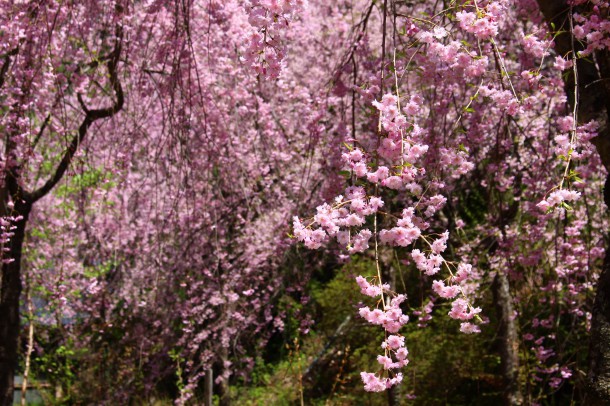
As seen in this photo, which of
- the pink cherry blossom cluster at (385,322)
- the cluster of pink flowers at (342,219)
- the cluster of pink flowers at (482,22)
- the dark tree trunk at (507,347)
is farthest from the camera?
the dark tree trunk at (507,347)

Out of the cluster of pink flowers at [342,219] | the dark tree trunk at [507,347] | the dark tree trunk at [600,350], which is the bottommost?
the dark tree trunk at [600,350]

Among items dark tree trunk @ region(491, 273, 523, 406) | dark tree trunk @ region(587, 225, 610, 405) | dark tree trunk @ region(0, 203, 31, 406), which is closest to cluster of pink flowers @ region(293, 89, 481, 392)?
dark tree trunk @ region(587, 225, 610, 405)

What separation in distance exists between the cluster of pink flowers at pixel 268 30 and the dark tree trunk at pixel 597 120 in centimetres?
99

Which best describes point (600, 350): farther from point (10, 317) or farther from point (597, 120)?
point (10, 317)

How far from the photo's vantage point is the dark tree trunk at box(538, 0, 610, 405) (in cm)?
265

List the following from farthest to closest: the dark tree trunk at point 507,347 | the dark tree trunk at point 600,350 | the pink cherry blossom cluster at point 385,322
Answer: the dark tree trunk at point 507,347 → the dark tree trunk at point 600,350 → the pink cherry blossom cluster at point 385,322

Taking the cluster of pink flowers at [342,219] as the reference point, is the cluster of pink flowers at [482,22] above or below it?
above

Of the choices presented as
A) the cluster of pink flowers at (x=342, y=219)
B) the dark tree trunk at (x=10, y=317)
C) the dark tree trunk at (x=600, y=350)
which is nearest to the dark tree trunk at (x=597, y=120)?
the dark tree trunk at (x=600, y=350)

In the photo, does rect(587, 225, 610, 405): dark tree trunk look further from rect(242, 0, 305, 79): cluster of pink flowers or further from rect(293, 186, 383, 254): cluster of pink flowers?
rect(242, 0, 305, 79): cluster of pink flowers

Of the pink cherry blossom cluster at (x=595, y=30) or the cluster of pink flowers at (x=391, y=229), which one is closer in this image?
the cluster of pink flowers at (x=391, y=229)

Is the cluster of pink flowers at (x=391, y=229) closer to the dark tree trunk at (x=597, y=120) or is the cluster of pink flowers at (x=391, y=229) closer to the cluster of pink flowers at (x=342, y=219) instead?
the cluster of pink flowers at (x=342, y=219)

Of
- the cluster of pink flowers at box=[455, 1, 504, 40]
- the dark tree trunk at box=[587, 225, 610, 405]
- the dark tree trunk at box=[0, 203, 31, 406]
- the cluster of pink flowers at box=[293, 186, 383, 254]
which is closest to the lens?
the cluster of pink flowers at box=[293, 186, 383, 254]

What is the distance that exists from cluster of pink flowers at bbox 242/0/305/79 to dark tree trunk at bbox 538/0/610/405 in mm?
986

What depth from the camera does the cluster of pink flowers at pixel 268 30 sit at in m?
2.27
